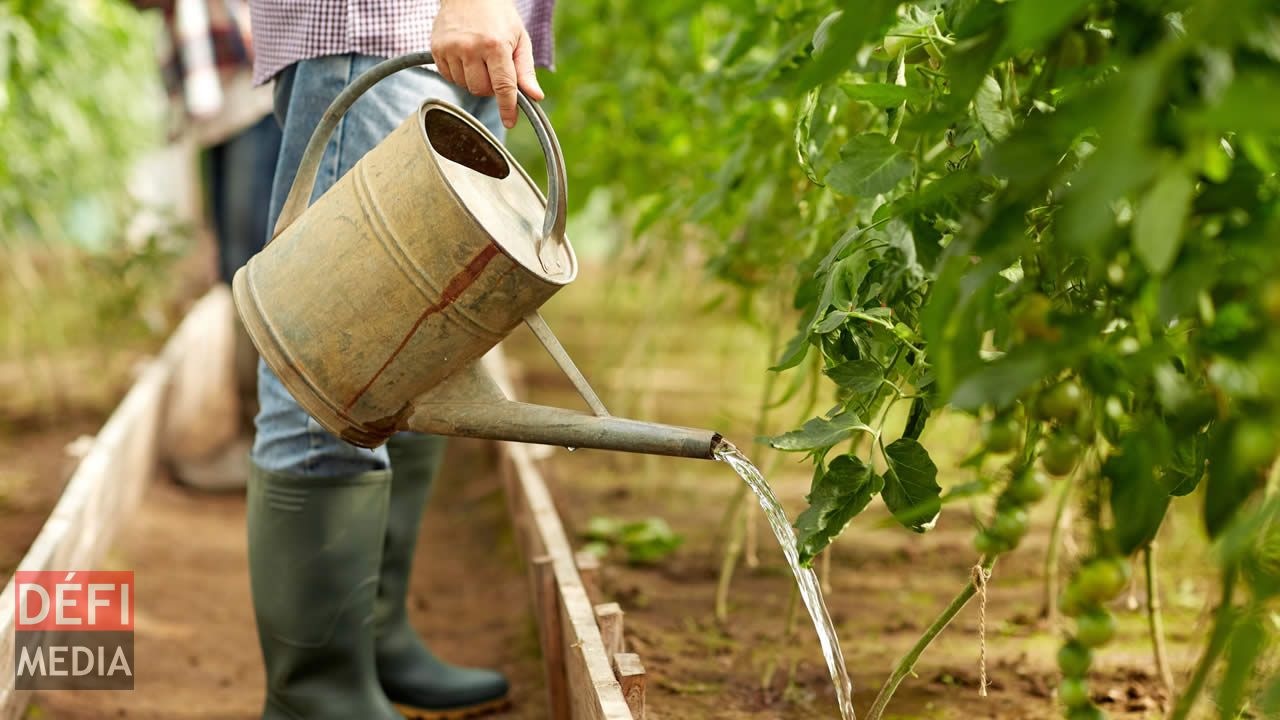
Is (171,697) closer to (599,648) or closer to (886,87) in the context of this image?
(599,648)

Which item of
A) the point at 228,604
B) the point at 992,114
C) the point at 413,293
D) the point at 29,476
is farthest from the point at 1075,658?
the point at 29,476

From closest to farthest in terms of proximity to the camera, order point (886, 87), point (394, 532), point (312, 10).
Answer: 1. point (886, 87)
2. point (312, 10)
3. point (394, 532)

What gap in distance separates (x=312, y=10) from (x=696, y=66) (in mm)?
1292

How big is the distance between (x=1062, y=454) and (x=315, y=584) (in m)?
1.01

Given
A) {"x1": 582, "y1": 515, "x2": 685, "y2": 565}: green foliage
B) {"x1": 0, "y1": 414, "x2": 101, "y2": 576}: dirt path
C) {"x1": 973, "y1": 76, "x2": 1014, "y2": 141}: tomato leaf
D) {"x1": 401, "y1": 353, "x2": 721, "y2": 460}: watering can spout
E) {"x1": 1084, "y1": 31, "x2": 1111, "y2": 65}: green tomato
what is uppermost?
{"x1": 1084, "y1": 31, "x2": 1111, "y2": 65}: green tomato

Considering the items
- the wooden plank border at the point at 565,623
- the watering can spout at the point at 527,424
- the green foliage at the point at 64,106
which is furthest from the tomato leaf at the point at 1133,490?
the green foliage at the point at 64,106

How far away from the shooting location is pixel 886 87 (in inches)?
38.4

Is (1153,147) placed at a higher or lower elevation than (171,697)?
higher

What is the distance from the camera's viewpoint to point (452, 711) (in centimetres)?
177

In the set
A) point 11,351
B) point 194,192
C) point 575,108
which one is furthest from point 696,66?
point 11,351

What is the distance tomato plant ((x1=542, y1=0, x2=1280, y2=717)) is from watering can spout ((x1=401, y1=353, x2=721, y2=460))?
121 mm

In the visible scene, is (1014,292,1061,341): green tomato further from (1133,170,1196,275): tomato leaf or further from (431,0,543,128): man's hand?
(431,0,543,128): man's hand

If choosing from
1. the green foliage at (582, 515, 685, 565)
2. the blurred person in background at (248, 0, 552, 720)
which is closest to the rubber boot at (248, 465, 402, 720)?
the blurred person in background at (248, 0, 552, 720)

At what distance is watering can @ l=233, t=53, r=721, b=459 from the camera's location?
3.97ft
